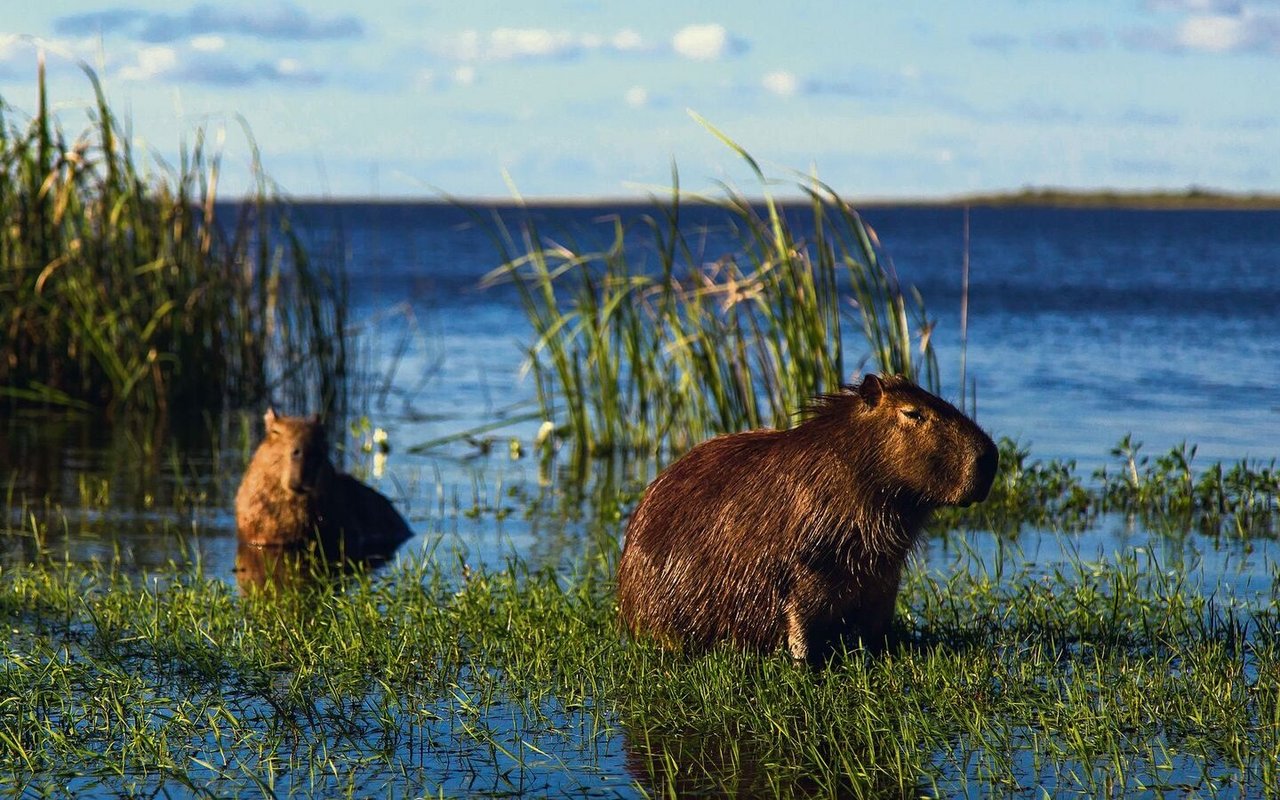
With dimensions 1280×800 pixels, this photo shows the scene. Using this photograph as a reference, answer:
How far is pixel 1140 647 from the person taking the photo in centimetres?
602

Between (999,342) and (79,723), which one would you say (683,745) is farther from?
(999,342)

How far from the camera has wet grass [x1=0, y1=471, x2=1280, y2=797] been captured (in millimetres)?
4469

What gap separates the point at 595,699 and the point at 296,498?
3.82m

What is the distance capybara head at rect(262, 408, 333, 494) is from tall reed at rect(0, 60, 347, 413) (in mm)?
4453

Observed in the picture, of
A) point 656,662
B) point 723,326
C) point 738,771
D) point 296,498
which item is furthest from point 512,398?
point 738,771

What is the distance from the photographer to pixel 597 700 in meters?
5.16

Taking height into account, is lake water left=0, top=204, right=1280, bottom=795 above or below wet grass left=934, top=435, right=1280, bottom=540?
below

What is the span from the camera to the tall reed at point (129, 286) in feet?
40.9

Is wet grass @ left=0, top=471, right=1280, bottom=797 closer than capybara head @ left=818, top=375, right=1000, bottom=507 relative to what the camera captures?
Yes

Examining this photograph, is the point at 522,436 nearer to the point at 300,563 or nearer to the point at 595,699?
the point at 300,563

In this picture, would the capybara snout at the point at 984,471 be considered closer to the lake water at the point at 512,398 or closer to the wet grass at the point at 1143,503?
the wet grass at the point at 1143,503

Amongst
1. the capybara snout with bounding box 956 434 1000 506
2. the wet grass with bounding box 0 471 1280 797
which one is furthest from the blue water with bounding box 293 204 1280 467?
the capybara snout with bounding box 956 434 1000 506

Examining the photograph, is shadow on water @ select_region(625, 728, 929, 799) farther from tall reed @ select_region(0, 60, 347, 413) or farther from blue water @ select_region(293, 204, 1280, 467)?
tall reed @ select_region(0, 60, 347, 413)

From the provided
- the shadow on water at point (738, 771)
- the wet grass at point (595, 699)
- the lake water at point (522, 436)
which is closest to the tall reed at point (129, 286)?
the lake water at point (522, 436)
